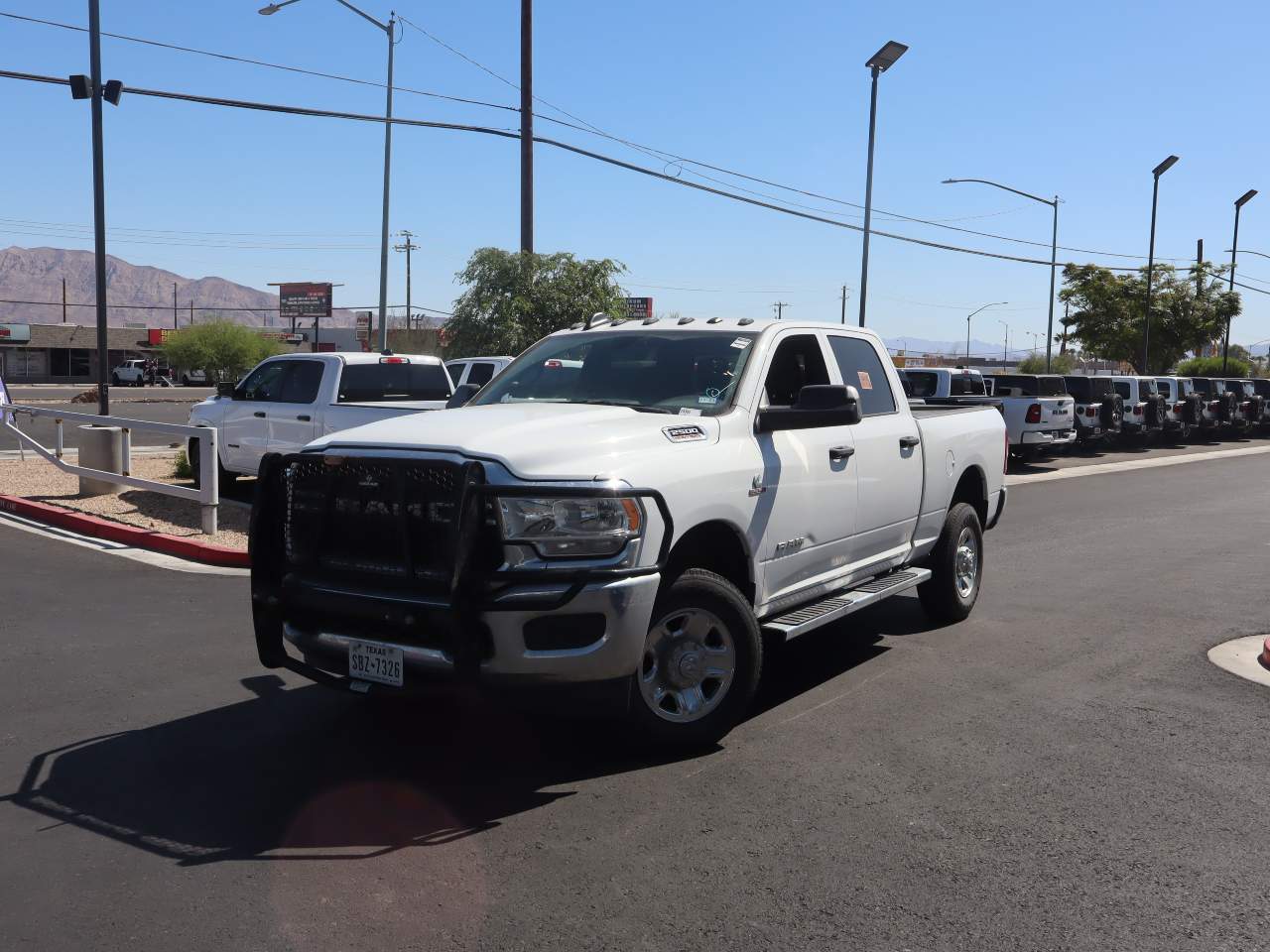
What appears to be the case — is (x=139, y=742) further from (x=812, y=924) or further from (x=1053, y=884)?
(x=1053, y=884)

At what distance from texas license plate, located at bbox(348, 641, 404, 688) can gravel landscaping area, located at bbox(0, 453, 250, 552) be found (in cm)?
629

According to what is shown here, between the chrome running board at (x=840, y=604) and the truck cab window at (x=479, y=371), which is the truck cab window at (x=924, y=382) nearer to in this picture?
the truck cab window at (x=479, y=371)

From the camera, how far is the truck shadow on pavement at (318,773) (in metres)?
4.42

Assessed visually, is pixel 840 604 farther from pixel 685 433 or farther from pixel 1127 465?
pixel 1127 465

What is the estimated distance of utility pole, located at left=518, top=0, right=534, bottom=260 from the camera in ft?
72.1

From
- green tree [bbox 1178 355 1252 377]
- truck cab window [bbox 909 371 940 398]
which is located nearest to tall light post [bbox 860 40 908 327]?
truck cab window [bbox 909 371 940 398]

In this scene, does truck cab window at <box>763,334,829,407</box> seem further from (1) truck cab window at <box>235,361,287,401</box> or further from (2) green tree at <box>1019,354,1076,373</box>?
(2) green tree at <box>1019,354,1076,373</box>

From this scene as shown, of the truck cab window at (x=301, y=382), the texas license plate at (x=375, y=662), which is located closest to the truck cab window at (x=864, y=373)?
the texas license plate at (x=375, y=662)

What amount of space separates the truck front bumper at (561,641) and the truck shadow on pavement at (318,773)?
26 cm

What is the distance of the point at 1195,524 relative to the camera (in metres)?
14.6

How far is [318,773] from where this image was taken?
5066 millimetres

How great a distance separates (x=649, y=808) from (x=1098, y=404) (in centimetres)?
2539

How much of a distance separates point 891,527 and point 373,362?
26.2 feet

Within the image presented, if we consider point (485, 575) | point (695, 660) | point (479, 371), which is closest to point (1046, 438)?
point (479, 371)
